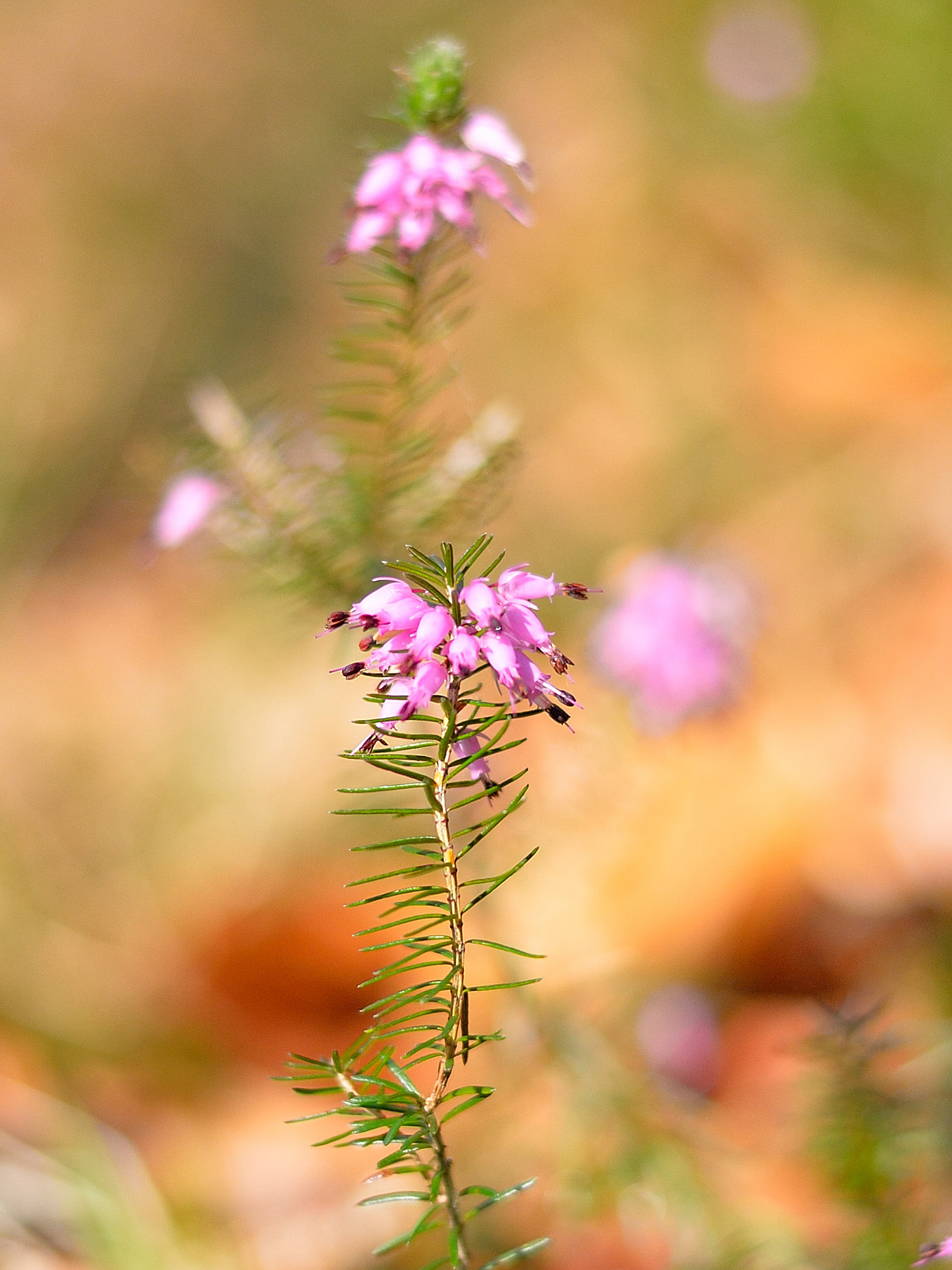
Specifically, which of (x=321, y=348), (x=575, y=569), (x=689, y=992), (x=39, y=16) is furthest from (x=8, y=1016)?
(x=39, y=16)

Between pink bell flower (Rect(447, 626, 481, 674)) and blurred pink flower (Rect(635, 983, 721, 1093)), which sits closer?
pink bell flower (Rect(447, 626, 481, 674))

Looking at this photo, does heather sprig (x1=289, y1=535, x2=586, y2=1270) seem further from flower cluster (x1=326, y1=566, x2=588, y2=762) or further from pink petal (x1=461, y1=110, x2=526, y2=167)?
pink petal (x1=461, y1=110, x2=526, y2=167)

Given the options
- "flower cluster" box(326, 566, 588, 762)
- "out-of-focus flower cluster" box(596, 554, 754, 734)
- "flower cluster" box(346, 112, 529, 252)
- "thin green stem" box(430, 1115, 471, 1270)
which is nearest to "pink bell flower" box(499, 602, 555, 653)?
"flower cluster" box(326, 566, 588, 762)

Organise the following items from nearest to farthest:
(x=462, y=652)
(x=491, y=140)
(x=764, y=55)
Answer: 1. (x=462, y=652)
2. (x=491, y=140)
3. (x=764, y=55)

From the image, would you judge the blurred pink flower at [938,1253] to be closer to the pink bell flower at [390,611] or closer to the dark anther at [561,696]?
the dark anther at [561,696]

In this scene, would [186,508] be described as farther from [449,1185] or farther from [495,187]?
[449,1185]

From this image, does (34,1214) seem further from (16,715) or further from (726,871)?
(16,715)

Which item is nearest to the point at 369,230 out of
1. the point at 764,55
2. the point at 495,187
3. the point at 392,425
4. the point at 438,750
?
the point at 495,187
